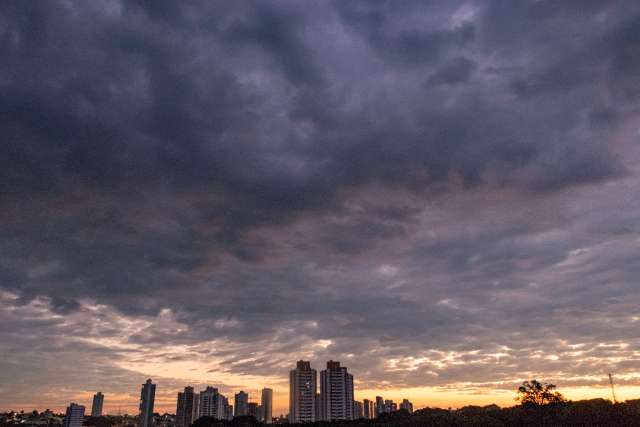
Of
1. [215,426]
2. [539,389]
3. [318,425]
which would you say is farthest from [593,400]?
[215,426]

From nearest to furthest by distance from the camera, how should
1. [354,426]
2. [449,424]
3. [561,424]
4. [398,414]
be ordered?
[561,424], [449,424], [354,426], [398,414]

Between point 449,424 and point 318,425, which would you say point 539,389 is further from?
point 318,425

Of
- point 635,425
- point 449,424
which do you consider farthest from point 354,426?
point 635,425

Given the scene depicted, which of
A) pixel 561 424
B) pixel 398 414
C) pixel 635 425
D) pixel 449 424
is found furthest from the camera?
pixel 398 414

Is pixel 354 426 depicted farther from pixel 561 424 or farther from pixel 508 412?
pixel 561 424

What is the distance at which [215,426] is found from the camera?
197 metres

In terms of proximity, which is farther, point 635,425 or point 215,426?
point 215,426

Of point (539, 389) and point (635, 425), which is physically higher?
point (539, 389)

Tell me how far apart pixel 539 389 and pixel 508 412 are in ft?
47.0

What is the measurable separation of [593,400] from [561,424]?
16.3 metres

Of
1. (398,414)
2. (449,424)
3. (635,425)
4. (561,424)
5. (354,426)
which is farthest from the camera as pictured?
(398,414)

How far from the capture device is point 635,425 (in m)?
102

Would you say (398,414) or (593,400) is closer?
(593,400)

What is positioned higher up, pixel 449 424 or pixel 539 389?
pixel 539 389
